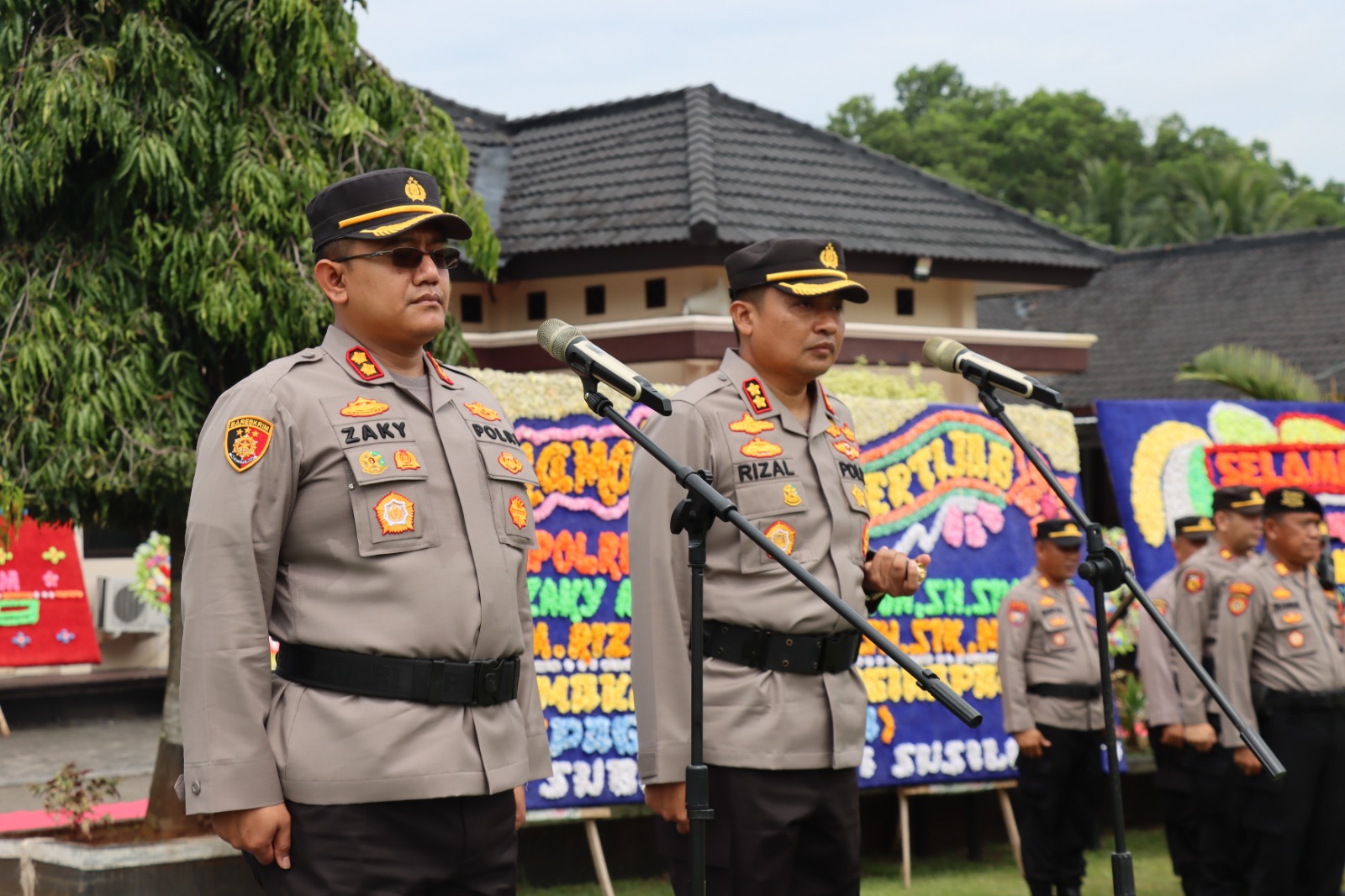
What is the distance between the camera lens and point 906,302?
612 inches

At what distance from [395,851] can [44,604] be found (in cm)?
1307

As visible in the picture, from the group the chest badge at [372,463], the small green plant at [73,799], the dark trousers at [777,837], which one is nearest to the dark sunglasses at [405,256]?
the chest badge at [372,463]

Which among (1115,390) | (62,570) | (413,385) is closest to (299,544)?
(413,385)

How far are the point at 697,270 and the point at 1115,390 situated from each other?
391 inches

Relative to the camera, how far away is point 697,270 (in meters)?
13.9

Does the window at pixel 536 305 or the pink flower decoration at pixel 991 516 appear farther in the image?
the window at pixel 536 305

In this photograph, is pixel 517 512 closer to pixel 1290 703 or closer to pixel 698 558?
pixel 698 558

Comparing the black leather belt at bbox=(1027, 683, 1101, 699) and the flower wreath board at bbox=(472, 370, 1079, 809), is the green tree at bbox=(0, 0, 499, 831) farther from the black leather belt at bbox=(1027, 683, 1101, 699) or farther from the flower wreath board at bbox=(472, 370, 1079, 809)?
the black leather belt at bbox=(1027, 683, 1101, 699)

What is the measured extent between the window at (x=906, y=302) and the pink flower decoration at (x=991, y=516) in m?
7.19

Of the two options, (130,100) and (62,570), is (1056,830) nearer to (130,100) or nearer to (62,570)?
(130,100)

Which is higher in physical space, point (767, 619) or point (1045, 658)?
point (767, 619)

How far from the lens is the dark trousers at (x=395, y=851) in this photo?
3021mm

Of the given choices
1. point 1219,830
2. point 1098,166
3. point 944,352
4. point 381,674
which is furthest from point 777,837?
point 1098,166

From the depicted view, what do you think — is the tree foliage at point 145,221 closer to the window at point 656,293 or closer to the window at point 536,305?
the window at point 656,293
